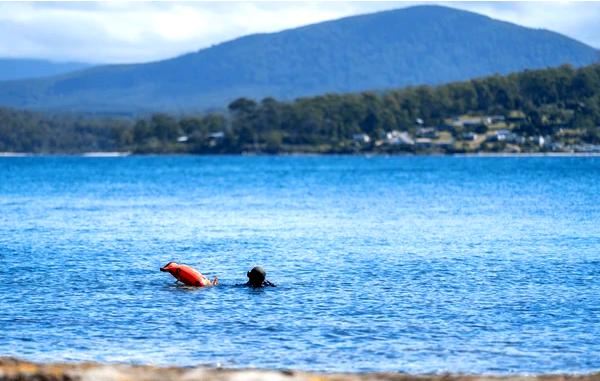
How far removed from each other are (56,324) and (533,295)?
14.1 meters

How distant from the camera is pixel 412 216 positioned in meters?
70.3

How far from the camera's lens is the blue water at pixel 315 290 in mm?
25344

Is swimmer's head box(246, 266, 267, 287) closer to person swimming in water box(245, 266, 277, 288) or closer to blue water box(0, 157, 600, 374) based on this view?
person swimming in water box(245, 266, 277, 288)

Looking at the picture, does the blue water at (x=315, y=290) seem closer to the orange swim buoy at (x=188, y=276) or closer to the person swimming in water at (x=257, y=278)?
the orange swim buoy at (x=188, y=276)

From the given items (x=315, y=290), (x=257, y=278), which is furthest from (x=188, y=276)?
(x=315, y=290)

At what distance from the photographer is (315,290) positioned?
1374 inches

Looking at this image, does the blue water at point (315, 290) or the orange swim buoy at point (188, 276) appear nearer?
the blue water at point (315, 290)

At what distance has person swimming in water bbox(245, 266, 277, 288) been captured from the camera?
113 feet

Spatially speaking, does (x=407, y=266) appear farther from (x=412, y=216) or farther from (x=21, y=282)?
(x=412, y=216)

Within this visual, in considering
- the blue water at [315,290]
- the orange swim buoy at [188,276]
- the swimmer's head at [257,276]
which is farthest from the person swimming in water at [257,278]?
the orange swim buoy at [188,276]

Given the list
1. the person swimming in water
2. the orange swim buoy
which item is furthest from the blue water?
the person swimming in water

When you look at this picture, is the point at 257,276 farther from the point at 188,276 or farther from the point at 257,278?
the point at 188,276

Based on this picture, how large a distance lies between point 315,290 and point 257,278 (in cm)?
183

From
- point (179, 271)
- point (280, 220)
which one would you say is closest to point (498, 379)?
point (179, 271)
